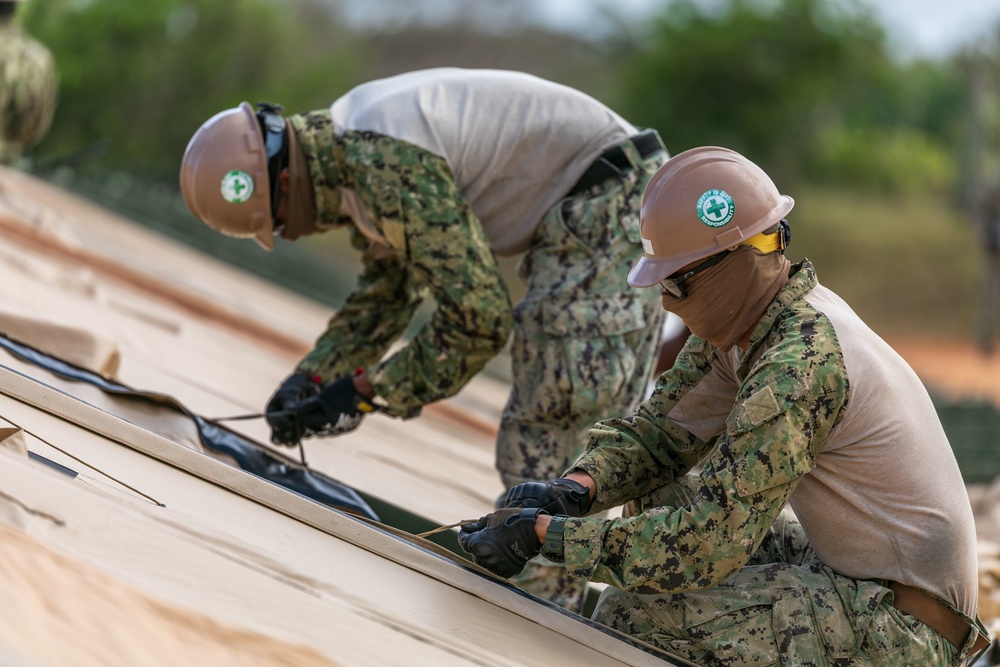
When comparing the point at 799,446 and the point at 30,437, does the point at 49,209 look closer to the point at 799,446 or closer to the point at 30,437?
the point at 30,437

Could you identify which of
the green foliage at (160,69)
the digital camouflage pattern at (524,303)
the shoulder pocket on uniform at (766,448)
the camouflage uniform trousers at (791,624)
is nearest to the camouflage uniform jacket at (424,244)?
the digital camouflage pattern at (524,303)

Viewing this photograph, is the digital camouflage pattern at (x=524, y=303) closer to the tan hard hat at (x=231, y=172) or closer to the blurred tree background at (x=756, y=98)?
the tan hard hat at (x=231, y=172)

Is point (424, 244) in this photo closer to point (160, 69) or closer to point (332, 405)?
point (332, 405)

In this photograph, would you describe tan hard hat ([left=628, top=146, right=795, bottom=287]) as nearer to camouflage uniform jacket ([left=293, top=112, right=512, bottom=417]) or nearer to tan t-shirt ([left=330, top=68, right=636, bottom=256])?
camouflage uniform jacket ([left=293, top=112, right=512, bottom=417])

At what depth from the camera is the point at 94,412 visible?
7.95 feet

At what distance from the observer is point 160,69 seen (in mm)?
20062

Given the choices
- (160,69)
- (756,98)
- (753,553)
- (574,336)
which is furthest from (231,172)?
(756,98)

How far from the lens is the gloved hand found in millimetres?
3227

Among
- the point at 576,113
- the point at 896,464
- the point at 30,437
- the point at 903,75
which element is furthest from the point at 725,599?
the point at 903,75

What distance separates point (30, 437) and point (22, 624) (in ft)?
2.28

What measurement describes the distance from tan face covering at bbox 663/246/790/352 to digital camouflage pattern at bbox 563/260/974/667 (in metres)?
0.03

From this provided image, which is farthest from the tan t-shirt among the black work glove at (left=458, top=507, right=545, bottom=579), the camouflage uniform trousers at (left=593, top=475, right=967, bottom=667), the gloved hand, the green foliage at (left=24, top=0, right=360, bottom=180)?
the green foliage at (left=24, top=0, right=360, bottom=180)

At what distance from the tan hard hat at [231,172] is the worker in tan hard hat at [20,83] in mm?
5205

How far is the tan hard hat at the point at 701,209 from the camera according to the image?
217 centimetres
